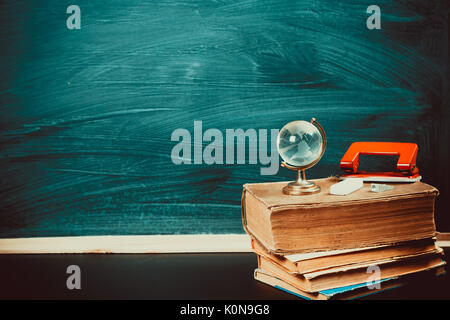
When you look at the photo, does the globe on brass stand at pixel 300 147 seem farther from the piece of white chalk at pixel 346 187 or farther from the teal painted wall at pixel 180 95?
the teal painted wall at pixel 180 95

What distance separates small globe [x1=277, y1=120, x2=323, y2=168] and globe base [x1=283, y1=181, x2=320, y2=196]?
49 millimetres

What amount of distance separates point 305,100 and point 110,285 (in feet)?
2.34

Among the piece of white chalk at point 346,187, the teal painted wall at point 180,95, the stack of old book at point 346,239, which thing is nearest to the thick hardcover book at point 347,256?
the stack of old book at point 346,239

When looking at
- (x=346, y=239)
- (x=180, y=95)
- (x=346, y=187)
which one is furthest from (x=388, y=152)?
(x=180, y=95)

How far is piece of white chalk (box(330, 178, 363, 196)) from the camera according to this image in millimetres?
969

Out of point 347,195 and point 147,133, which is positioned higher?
point 147,133

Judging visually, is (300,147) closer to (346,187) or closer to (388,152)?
(346,187)

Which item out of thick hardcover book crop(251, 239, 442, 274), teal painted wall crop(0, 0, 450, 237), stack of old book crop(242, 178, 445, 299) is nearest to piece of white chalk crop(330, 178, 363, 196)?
stack of old book crop(242, 178, 445, 299)

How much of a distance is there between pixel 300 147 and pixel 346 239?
0.23m

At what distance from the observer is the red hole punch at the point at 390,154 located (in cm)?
104

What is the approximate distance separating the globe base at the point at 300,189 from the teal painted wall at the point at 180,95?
0.25 meters

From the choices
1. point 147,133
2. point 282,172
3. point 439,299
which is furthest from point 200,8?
point 439,299

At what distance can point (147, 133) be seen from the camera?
4.08 ft

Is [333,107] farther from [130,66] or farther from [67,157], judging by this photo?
[67,157]
